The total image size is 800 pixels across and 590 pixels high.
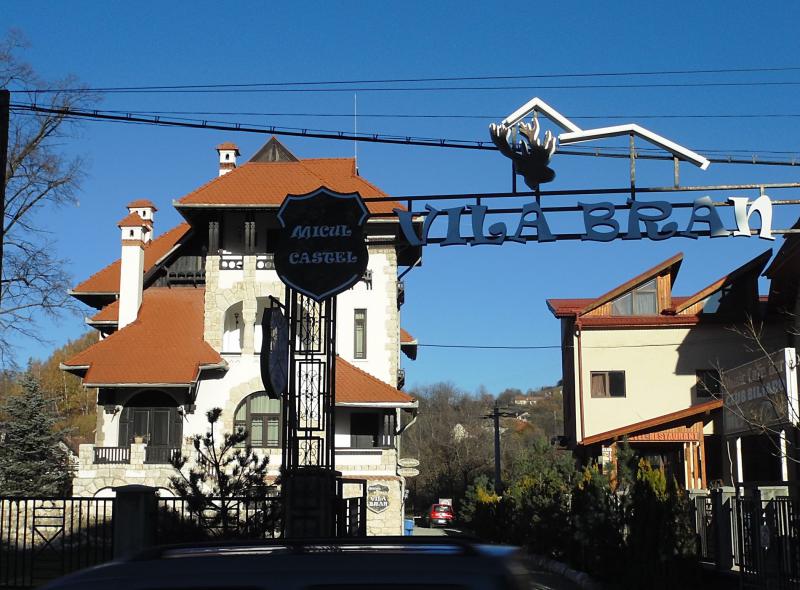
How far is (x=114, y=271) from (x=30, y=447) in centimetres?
878

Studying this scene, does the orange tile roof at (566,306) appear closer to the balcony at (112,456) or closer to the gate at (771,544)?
the balcony at (112,456)

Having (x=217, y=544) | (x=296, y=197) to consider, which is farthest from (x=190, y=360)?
(x=217, y=544)

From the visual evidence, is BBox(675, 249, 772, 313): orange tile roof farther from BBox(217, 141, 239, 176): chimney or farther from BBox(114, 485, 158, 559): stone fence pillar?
BBox(114, 485, 158, 559): stone fence pillar

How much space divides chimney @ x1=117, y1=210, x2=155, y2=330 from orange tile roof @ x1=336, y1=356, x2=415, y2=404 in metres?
8.22

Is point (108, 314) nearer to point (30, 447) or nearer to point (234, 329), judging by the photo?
point (234, 329)

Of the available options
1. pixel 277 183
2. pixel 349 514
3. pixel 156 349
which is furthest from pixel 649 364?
pixel 349 514

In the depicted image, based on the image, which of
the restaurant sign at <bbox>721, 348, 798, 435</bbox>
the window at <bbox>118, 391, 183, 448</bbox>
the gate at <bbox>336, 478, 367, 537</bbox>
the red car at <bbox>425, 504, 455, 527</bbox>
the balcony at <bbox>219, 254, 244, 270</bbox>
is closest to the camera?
the gate at <bbox>336, 478, 367, 537</bbox>

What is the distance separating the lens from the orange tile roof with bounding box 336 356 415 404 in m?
33.6

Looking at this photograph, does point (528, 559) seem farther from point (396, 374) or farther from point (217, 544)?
point (396, 374)

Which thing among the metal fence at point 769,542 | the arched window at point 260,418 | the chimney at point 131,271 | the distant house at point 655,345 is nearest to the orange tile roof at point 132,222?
the chimney at point 131,271

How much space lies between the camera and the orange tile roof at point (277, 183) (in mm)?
34844

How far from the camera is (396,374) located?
117 feet

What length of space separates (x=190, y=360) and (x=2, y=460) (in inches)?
534

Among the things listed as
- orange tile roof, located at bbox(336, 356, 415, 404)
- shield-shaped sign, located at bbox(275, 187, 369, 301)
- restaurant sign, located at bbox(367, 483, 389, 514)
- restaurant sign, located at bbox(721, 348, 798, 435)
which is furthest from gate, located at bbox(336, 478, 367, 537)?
restaurant sign, located at bbox(367, 483, 389, 514)
